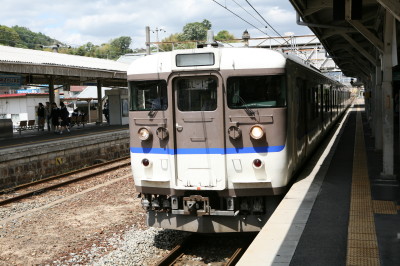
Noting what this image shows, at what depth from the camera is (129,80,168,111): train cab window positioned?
21.8 ft

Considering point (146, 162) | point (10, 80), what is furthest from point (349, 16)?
point (10, 80)

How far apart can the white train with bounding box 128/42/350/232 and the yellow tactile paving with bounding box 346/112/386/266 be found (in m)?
1.11

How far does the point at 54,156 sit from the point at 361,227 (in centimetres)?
1204

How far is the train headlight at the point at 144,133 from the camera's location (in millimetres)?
6594

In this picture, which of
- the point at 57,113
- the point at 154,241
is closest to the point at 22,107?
the point at 57,113

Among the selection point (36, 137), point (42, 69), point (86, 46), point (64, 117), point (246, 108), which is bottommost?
point (36, 137)

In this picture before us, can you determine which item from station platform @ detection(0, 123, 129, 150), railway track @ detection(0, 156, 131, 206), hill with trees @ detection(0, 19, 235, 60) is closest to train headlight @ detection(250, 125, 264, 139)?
railway track @ detection(0, 156, 131, 206)

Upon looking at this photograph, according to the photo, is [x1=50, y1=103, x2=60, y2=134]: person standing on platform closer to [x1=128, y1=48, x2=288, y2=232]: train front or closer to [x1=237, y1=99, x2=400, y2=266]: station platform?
[x1=237, y1=99, x2=400, y2=266]: station platform

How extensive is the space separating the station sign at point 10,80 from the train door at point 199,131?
529 inches

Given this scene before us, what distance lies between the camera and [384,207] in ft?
21.5

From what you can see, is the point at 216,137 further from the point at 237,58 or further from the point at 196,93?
the point at 237,58

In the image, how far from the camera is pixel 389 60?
8945mm

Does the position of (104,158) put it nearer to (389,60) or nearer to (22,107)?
(389,60)

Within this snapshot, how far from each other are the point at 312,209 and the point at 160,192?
7.15 ft
